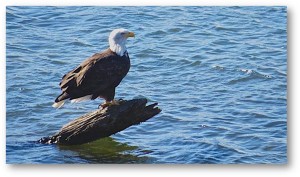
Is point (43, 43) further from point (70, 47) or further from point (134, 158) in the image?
point (134, 158)

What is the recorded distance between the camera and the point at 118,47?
771cm

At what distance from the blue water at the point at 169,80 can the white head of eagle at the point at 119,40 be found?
4.0 inches

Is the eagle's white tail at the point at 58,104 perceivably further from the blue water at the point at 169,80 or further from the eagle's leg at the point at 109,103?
the eagle's leg at the point at 109,103

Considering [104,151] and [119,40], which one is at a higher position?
[119,40]

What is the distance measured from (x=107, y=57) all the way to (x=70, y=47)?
0.36 meters

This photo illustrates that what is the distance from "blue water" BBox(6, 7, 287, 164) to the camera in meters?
7.70

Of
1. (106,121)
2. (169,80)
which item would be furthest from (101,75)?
(169,80)

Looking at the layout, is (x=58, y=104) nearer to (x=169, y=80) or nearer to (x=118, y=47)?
(x=118, y=47)

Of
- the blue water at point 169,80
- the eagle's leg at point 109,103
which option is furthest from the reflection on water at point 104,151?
the eagle's leg at point 109,103

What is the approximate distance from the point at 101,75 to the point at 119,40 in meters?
0.29

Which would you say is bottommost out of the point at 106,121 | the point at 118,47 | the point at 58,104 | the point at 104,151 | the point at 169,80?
the point at 104,151

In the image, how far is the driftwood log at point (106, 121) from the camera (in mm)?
7637

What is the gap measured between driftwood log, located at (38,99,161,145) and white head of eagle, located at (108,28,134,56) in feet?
1.13

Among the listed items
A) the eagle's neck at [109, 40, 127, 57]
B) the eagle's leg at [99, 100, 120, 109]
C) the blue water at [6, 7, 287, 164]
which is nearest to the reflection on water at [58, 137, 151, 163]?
the blue water at [6, 7, 287, 164]
